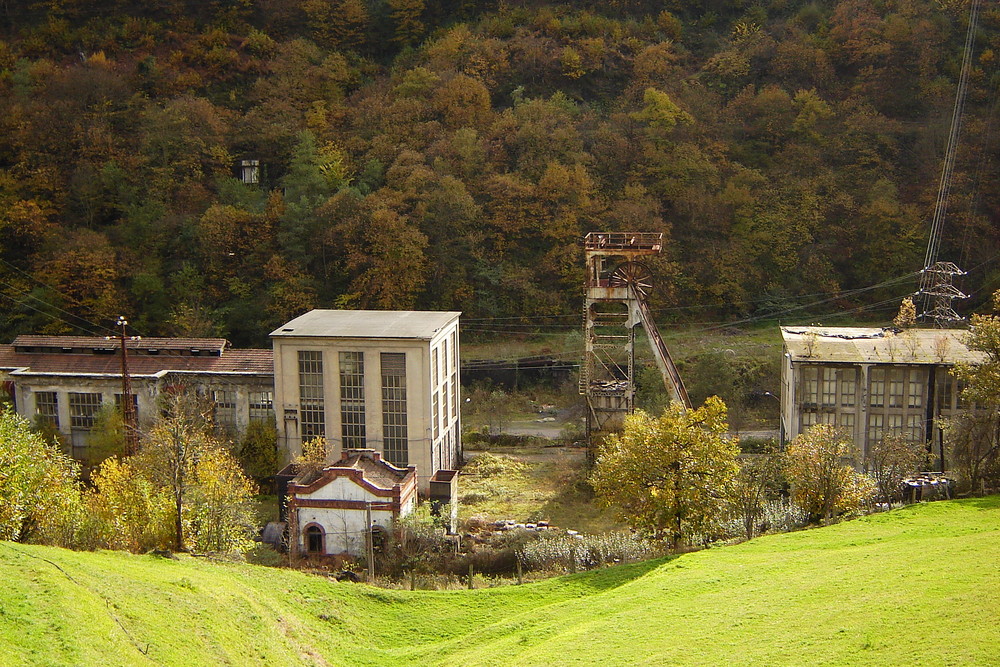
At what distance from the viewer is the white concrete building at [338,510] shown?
26.1 m

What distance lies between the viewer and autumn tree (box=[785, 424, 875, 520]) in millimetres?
23984

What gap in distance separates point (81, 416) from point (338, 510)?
45.2ft

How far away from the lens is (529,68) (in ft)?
199

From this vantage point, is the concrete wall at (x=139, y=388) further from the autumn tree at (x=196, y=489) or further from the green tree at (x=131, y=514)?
the green tree at (x=131, y=514)

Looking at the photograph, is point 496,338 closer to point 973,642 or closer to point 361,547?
point 361,547

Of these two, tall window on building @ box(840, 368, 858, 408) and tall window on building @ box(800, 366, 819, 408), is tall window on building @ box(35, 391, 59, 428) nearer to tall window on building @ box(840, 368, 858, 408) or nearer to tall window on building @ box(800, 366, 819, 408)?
tall window on building @ box(800, 366, 819, 408)

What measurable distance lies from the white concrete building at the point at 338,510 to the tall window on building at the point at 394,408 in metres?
5.31

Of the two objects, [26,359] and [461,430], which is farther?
[461,430]

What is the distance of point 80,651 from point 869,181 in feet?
161

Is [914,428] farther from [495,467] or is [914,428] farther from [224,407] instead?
[224,407]

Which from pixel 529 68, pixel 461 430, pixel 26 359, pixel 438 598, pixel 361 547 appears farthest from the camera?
pixel 529 68

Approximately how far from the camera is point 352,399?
105ft

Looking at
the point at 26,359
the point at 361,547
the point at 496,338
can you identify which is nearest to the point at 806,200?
the point at 496,338

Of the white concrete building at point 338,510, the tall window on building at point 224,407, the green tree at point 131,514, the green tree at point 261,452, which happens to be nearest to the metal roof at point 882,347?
the white concrete building at point 338,510
